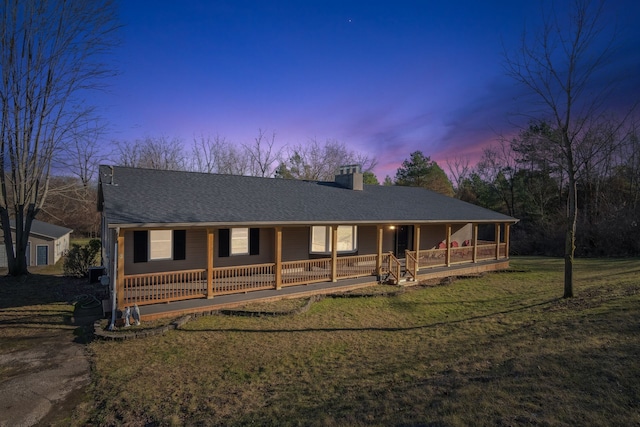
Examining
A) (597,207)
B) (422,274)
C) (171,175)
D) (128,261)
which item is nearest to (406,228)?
(422,274)

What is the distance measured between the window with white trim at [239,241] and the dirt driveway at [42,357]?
15.5ft

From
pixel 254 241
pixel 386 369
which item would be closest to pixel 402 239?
pixel 254 241

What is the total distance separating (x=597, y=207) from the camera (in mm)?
30328

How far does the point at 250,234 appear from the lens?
13062mm

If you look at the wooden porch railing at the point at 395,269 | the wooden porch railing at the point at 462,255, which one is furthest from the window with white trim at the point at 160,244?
the wooden porch railing at the point at 462,255

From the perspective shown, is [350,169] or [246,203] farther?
[350,169]

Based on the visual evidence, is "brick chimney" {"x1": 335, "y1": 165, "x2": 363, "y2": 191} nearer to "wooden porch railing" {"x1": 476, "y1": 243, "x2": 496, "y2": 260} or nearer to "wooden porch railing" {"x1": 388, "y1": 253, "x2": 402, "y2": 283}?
"wooden porch railing" {"x1": 388, "y1": 253, "x2": 402, "y2": 283}

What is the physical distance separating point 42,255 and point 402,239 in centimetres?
2766

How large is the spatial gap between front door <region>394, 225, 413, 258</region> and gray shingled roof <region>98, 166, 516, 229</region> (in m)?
1.47

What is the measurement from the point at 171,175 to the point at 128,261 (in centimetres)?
414

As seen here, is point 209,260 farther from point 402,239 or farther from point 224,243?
point 402,239

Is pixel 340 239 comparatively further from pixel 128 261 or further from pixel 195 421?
pixel 195 421

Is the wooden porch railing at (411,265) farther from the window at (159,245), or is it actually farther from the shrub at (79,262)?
the shrub at (79,262)

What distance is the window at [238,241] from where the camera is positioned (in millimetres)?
12531
